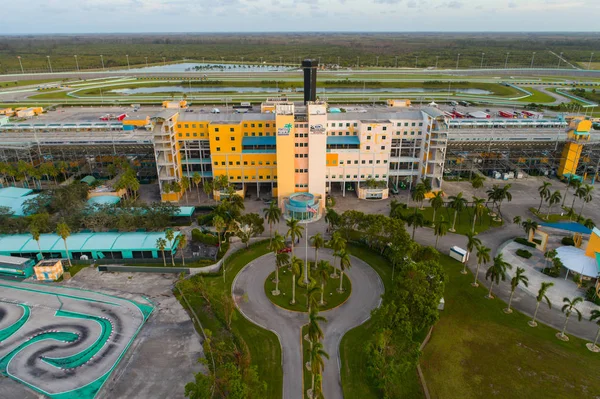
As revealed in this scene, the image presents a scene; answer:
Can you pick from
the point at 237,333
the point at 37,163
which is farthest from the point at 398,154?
the point at 37,163

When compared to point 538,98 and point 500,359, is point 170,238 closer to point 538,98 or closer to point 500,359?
point 500,359

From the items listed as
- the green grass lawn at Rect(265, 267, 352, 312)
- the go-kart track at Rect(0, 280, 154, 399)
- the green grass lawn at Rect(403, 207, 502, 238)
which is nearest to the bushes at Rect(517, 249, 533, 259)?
the green grass lawn at Rect(403, 207, 502, 238)

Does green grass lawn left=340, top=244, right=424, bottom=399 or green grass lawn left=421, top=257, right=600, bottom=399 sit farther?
green grass lawn left=421, top=257, right=600, bottom=399

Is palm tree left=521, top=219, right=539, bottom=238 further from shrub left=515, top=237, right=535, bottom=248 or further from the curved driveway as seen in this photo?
the curved driveway

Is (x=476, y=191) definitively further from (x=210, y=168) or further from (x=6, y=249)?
(x=6, y=249)

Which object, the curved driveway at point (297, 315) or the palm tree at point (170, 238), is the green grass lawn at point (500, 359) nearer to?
the curved driveway at point (297, 315)

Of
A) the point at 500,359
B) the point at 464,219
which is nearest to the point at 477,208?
the point at 464,219
